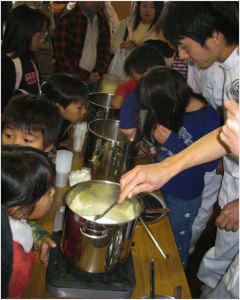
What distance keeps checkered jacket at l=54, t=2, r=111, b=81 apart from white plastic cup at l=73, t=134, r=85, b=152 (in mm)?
1116

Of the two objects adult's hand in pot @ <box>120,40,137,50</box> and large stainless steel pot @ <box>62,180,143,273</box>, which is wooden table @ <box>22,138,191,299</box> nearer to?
large stainless steel pot @ <box>62,180,143,273</box>

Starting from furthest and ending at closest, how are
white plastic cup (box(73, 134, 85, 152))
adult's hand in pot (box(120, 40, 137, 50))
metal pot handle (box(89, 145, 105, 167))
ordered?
adult's hand in pot (box(120, 40, 137, 50)) < white plastic cup (box(73, 134, 85, 152)) < metal pot handle (box(89, 145, 105, 167))

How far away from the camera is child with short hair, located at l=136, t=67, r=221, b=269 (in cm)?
115

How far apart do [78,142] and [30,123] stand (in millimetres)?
330

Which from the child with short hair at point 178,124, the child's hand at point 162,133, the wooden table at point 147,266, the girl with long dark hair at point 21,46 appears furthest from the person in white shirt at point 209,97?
the girl with long dark hair at point 21,46

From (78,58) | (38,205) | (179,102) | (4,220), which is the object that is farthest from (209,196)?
(78,58)

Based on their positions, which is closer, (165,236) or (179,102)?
(165,236)

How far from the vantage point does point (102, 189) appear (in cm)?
84

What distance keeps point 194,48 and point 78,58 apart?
166cm

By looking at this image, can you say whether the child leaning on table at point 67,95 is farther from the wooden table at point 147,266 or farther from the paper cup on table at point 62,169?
the wooden table at point 147,266

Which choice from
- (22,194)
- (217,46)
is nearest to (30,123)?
(22,194)

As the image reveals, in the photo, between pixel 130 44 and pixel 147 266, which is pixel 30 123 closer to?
pixel 147 266

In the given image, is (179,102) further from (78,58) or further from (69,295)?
(78,58)

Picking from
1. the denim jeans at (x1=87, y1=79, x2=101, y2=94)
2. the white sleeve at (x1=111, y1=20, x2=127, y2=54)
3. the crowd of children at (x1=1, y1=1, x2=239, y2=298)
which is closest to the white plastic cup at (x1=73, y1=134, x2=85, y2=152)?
the crowd of children at (x1=1, y1=1, x2=239, y2=298)
